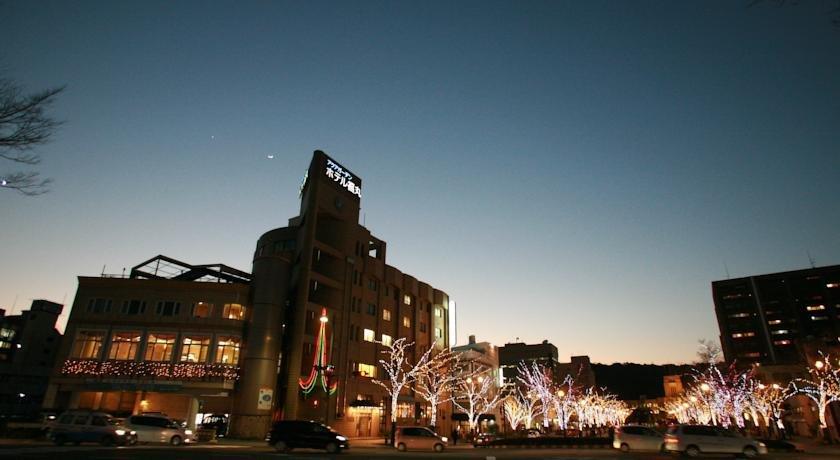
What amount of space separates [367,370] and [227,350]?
18.9m

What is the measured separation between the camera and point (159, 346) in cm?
4869

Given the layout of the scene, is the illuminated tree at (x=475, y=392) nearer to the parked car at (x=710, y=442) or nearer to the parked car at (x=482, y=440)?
the parked car at (x=482, y=440)

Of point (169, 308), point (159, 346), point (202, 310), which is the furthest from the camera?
point (202, 310)

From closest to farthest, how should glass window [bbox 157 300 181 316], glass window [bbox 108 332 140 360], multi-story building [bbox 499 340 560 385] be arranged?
glass window [bbox 108 332 140 360], glass window [bbox 157 300 181 316], multi-story building [bbox 499 340 560 385]

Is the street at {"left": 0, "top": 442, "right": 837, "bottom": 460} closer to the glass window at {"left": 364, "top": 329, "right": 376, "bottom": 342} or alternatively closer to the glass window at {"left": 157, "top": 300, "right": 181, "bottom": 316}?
the glass window at {"left": 157, "top": 300, "right": 181, "bottom": 316}

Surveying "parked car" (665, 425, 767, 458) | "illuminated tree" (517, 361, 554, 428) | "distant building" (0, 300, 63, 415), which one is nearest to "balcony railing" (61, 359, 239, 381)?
"parked car" (665, 425, 767, 458)

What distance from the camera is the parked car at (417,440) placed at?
3500 cm

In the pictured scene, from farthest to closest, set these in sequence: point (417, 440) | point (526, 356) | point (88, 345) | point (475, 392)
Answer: point (526, 356), point (475, 392), point (88, 345), point (417, 440)

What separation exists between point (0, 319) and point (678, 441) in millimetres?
144301

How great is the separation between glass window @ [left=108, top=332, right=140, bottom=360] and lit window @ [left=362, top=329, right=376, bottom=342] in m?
25.7

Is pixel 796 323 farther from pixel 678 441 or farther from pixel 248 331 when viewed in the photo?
pixel 248 331

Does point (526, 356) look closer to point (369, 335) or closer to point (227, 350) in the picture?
point (369, 335)

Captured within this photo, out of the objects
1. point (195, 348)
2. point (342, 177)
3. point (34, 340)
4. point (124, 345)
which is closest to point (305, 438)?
point (195, 348)

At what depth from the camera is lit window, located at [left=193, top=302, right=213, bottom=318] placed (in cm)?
5022
